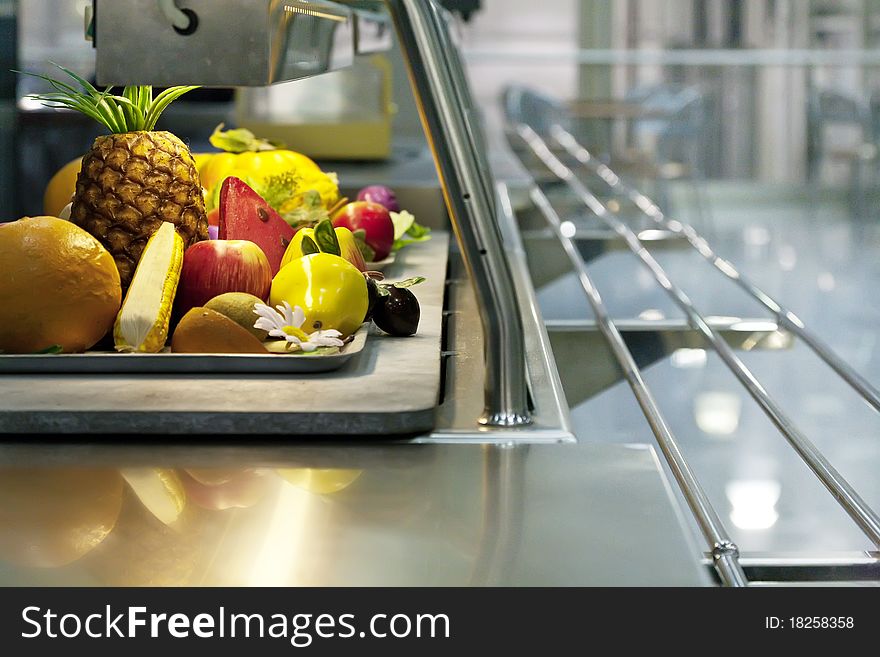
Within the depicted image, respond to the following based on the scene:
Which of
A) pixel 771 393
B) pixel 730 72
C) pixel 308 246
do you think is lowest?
pixel 771 393

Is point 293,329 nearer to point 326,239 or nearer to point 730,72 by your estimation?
point 326,239

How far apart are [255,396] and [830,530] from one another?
1.92 meters

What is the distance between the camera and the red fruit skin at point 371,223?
981 millimetres

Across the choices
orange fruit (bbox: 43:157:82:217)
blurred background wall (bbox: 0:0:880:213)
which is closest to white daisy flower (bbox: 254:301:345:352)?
orange fruit (bbox: 43:157:82:217)

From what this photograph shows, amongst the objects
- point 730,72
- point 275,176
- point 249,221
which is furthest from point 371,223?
point 730,72

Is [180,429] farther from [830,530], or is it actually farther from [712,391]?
[830,530]

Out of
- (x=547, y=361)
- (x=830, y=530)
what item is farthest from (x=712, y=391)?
(x=547, y=361)

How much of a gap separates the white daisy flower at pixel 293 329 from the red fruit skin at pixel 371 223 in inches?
12.8

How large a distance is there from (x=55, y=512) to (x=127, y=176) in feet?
0.88

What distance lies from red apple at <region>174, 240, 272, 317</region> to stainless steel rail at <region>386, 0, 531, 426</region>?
19 cm

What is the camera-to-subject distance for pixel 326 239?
2.52 ft

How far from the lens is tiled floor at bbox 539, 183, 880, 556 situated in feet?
5.00

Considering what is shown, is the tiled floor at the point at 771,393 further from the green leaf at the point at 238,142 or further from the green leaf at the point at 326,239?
the green leaf at the point at 238,142
